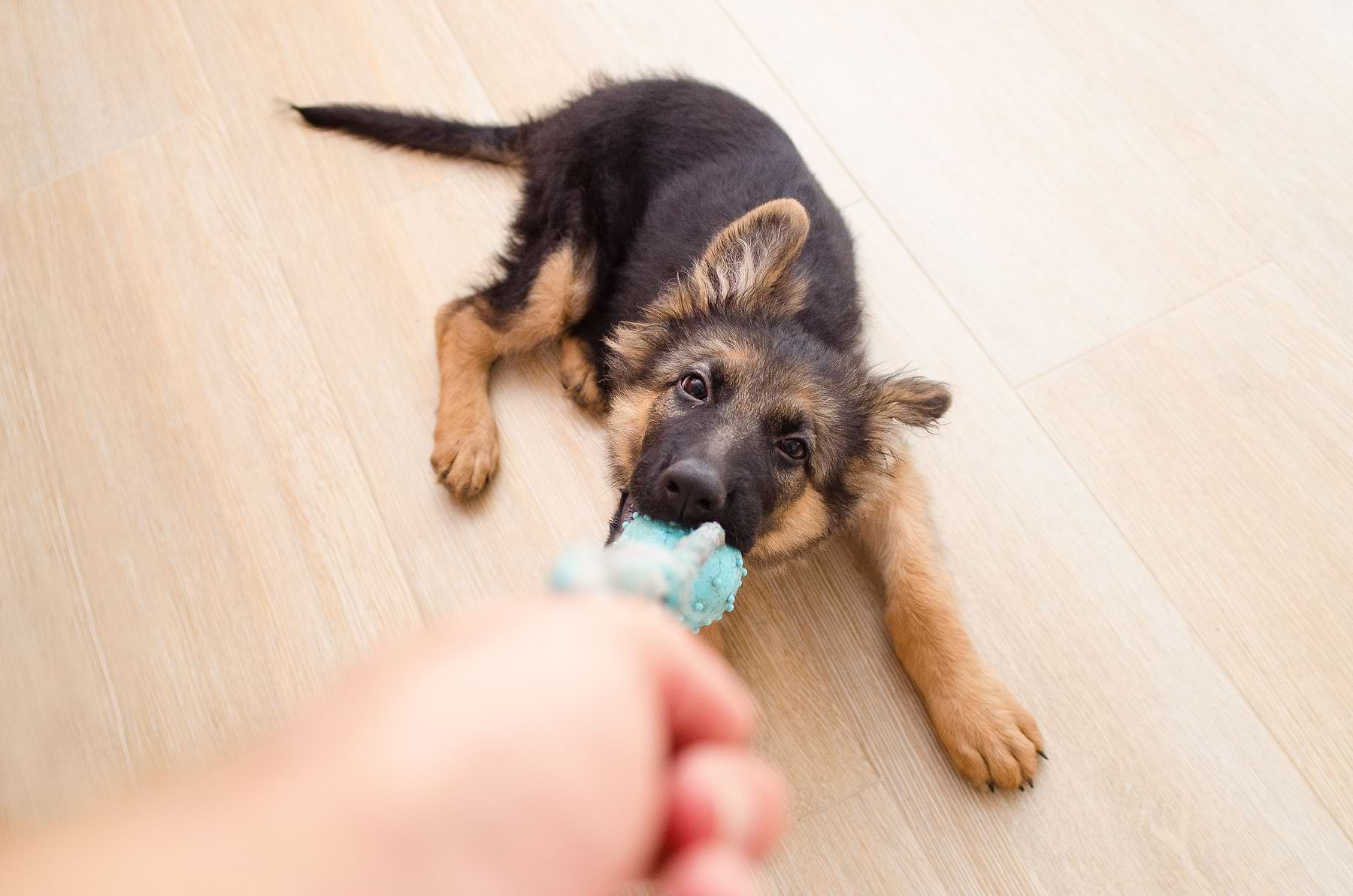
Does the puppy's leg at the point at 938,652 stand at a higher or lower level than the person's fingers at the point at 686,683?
lower

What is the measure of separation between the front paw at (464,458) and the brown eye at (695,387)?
70cm

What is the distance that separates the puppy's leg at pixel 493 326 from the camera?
7.80 ft

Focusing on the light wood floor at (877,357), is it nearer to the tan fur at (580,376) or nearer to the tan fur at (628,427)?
the tan fur at (580,376)

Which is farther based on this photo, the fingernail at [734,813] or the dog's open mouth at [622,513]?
the dog's open mouth at [622,513]

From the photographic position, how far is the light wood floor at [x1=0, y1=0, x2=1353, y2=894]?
2.06 m

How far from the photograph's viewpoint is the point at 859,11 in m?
3.04

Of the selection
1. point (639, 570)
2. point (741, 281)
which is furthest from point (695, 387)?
point (639, 570)

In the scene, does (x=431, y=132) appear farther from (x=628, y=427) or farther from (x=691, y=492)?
(x=691, y=492)

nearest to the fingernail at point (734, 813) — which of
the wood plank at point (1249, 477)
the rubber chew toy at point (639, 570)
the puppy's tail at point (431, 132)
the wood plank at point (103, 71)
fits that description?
the rubber chew toy at point (639, 570)

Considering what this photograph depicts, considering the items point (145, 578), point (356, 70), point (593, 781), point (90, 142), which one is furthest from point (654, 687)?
point (90, 142)

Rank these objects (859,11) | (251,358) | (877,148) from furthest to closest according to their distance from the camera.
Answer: (859,11)
(877,148)
(251,358)

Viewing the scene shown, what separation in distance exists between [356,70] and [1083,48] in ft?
8.44

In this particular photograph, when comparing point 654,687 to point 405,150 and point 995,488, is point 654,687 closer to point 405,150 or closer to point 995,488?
point 995,488

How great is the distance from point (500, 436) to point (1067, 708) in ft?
5.53
